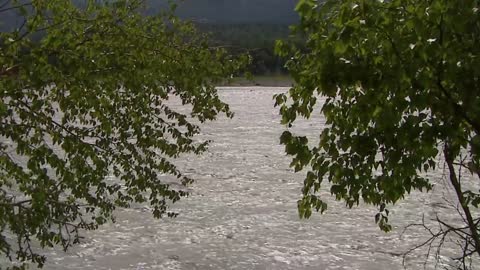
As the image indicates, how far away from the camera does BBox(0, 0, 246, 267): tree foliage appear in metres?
2.95

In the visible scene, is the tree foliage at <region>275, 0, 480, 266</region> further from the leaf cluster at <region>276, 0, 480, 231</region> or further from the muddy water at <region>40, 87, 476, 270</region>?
the muddy water at <region>40, 87, 476, 270</region>

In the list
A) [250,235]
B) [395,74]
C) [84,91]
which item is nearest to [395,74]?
[395,74]

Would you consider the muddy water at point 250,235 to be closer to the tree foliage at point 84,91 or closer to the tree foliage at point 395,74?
the tree foliage at point 84,91

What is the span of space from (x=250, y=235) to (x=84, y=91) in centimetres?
728

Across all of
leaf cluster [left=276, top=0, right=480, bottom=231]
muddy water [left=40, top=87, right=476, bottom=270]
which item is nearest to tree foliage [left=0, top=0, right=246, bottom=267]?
leaf cluster [left=276, top=0, right=480, bottom=231]

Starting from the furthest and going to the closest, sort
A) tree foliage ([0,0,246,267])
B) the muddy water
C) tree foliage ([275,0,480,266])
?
the muddy water < tree foliage ([0,0,246,267]) < tree foliage ([275,0,480,266])

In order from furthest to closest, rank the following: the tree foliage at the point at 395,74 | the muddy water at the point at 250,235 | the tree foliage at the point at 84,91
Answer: the muddy water at the point at 250,235 → the tree foliage at the point at 84,91 → the tree foliage at the point at 395,74

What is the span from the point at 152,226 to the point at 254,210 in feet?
6.91

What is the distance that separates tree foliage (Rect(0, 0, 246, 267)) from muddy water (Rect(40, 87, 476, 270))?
3.48 m

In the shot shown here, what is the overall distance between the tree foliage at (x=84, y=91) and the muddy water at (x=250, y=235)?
11.4ft

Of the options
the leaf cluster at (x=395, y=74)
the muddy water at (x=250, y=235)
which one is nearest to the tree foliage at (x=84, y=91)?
the leaf cluster at (x=395, y=74)

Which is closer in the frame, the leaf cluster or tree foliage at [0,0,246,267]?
the leaf cluster

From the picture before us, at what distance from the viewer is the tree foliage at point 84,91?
116 inches

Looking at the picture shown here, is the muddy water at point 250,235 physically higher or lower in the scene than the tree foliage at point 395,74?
lower
